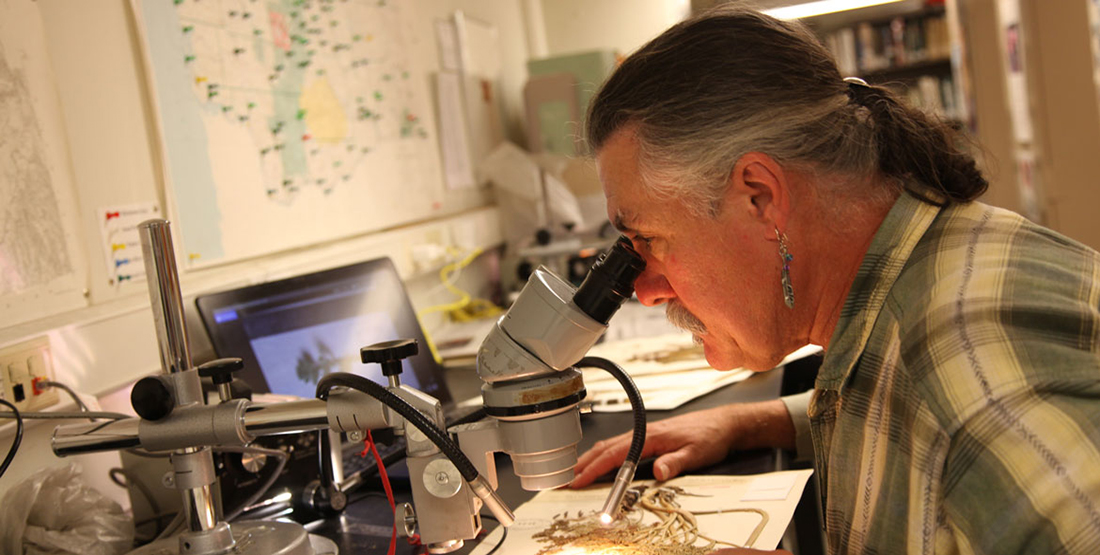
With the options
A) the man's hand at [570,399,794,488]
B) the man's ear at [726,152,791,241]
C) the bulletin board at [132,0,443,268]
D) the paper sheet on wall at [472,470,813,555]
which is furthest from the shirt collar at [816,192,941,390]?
the bulletin board at [132,0,443,268]

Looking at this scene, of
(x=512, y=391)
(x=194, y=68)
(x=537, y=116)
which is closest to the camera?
(x=512, y=391)

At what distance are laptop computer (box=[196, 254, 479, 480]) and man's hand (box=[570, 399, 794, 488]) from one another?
29 centimetres

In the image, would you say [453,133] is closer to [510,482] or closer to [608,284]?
[510,482]

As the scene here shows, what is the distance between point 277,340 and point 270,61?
0.81 m

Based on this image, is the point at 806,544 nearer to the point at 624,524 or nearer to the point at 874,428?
the point at 624,524

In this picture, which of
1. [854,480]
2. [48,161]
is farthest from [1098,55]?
[48,161]

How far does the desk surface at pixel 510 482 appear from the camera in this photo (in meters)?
1.17

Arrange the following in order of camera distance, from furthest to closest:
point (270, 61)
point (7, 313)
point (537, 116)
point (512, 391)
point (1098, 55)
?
point (1098, 55) < point (537, 116) < point (270, 61) < point (7, 313) < point (512, 391)

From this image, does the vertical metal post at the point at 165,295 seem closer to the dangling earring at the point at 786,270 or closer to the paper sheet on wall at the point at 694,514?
the paper sheet on wall at the point at 694,514

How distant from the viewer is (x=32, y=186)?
4.51ft

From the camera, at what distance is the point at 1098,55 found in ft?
12.8

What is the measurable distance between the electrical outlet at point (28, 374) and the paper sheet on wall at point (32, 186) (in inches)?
2.4

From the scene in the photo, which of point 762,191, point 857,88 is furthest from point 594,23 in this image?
point 762,191

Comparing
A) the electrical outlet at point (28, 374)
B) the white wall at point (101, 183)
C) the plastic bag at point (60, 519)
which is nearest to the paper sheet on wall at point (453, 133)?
the white wall at point (101, 183)
